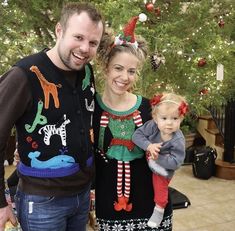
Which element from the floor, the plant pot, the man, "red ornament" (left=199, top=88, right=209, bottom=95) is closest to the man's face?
the man

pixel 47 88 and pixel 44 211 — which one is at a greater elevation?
pixel 47 88

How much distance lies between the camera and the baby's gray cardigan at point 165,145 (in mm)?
1650

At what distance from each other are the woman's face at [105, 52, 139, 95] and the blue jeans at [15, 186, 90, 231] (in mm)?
510

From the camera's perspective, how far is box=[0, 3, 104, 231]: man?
131 centimetres

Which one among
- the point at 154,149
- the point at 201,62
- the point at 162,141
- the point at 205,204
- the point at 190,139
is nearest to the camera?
the point at 154,149

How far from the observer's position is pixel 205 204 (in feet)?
12.5

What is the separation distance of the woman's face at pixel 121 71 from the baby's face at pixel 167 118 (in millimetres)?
190

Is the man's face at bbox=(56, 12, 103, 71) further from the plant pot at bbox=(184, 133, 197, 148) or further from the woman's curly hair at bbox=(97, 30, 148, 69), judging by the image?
the plant pot at bbox=(184, 133, 197, 148)

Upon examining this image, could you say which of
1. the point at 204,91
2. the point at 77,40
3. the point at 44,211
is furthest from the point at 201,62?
the point at 44,211

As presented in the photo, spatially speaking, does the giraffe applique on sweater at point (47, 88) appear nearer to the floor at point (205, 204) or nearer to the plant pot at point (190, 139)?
the floor at point (205, 204)

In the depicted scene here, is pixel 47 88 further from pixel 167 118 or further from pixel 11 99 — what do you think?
pixel 167 118

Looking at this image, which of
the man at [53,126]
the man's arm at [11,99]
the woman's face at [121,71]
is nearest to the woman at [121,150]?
the woman's face at [121,71]

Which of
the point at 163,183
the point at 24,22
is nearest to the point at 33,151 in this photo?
the point at 163,183

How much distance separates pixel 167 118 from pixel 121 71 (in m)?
0.30
